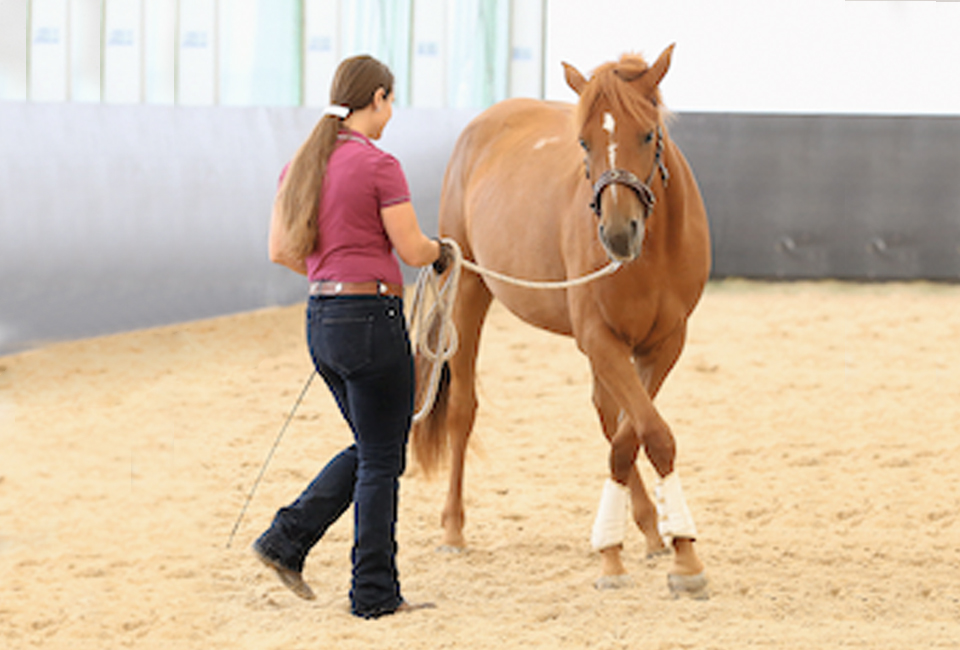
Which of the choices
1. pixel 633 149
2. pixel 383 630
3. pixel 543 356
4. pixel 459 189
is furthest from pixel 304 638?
pixel 543 356

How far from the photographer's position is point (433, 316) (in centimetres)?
287

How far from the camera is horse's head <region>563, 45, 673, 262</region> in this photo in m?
2.44

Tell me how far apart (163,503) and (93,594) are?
1076 millimetres

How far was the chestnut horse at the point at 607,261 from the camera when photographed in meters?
2.55

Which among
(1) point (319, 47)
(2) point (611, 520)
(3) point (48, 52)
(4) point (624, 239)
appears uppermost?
(1) point (319, 47)

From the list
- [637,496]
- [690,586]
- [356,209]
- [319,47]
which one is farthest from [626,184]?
[319,47]

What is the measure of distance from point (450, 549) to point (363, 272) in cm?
131

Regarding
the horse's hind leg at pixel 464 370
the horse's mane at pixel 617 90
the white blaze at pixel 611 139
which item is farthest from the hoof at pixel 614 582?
the horse's mane at pixel 617 90

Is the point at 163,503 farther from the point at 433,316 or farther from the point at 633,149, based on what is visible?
the point at 633,149

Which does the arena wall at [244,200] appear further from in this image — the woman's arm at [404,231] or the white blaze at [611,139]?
the white blaze at [611,139]

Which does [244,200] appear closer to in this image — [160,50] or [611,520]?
[160,50]

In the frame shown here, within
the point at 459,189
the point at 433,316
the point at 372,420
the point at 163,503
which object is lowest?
the point at 163,503

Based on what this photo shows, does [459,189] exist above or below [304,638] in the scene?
above

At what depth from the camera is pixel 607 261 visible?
2.84 metres
